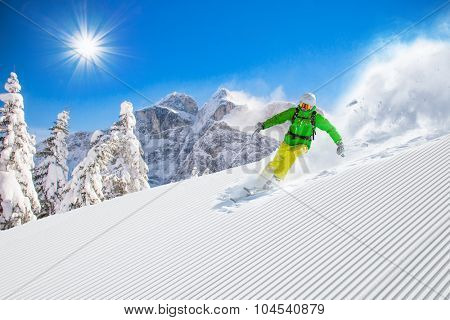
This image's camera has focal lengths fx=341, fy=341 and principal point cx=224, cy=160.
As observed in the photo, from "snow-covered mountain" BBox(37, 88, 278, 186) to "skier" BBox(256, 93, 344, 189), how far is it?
9670cm

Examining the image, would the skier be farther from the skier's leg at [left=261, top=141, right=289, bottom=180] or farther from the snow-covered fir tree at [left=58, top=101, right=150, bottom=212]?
the snow-covered fir tree at [left=58, top=101, right=150, bottom=212]

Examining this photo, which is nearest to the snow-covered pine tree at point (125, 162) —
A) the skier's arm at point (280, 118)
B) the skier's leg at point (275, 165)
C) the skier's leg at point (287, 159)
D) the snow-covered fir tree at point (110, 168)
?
the snow-covered fir tree at point (110, 168)

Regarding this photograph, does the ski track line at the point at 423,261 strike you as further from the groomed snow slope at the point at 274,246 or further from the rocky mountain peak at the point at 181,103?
the rocky mountain peak at the point at 181,103

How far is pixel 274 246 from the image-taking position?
17.2 feet

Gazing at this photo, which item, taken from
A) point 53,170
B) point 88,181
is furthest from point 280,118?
point 53,170

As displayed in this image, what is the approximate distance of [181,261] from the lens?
17.7 ft

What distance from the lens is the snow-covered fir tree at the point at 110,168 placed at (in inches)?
789

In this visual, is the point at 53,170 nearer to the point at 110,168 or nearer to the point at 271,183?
the point at 110,168

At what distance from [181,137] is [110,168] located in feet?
431

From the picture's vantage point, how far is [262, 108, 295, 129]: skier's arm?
862 cm

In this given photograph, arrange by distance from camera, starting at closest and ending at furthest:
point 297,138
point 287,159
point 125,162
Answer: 1. point 287,159
2. point 297,138
3. point 125,162

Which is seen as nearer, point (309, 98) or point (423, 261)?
point (423, 261)

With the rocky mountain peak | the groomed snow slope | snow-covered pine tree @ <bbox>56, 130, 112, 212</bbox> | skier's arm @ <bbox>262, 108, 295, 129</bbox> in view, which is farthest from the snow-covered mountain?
the groomed snow slope

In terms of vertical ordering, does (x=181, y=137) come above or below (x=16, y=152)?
above
